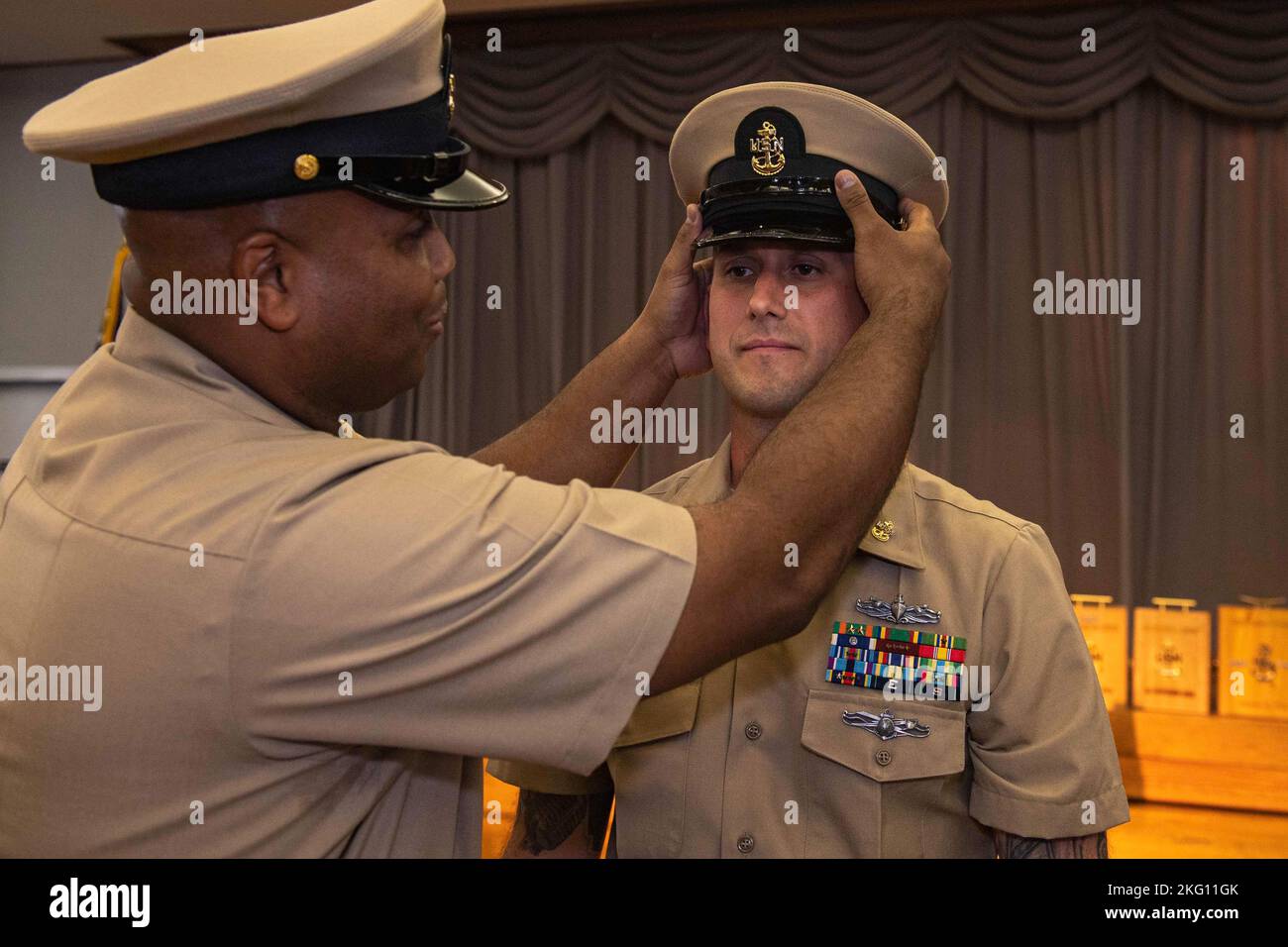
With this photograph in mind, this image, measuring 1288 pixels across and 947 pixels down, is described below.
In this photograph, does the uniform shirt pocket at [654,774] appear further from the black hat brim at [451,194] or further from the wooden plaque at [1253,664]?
the wooden plaque at [1253,664]

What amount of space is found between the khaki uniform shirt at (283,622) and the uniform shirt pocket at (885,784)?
0.62 metres

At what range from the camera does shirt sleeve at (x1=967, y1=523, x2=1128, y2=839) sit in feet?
4.78

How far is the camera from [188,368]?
1.12 m

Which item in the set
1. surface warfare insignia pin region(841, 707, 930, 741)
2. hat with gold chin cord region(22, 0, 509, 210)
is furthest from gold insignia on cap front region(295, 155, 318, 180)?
surface warfare insignia pin region(841, 707, 930, 741)

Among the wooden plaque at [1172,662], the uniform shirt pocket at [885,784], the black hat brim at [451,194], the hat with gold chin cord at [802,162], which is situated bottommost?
the wooden plaque at [1172,662]

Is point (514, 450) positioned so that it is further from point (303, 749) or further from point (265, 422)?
point (303, 749)

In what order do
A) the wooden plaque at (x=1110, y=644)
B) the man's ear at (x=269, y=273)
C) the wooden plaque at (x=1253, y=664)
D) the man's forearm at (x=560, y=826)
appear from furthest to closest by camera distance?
the wooden plaque at (x=1110, y=644) < the wooden plaque at (x=1253, y=664) < the man's forearm at (x=560, y=826) < the man's ear at (x=269, y=273)

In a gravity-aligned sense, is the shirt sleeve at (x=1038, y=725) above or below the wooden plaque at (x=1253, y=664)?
above

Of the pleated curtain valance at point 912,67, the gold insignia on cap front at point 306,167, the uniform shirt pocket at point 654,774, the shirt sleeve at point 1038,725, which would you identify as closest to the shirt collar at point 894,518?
the shirt sleeve at point 1038,725

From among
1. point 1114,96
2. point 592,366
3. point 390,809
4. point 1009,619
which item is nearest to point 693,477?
point 592,366

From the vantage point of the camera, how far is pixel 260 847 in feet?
3.52

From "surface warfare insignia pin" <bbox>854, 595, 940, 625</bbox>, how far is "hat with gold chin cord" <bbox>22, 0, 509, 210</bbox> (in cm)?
85

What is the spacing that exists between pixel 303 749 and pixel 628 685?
1.07 ft

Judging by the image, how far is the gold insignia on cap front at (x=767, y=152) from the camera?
1.69 meters
